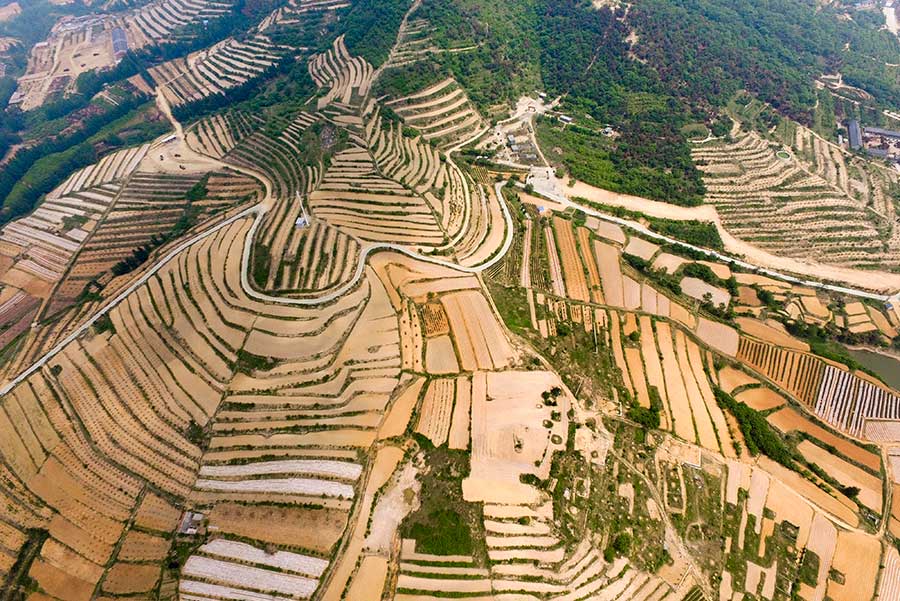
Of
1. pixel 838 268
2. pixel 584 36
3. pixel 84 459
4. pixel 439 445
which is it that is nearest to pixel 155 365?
pixel 84 459

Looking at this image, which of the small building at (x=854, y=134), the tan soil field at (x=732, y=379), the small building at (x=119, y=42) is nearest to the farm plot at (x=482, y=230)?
the tan soil field at (x=732, y=379)

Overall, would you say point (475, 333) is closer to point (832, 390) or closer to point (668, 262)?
point (668, 262)

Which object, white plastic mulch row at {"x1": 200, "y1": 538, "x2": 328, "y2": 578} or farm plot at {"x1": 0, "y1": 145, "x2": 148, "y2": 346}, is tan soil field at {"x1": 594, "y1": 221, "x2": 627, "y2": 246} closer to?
white plastic mulch row at {"x1": 200, "y1": 538, "x2": 328, "y2": 578}

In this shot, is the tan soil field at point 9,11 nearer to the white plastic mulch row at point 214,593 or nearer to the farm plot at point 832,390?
the white plastic mulch row at point 214,593

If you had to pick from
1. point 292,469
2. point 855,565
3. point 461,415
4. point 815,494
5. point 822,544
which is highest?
point 461,415

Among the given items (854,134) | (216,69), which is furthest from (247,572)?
(216,69)

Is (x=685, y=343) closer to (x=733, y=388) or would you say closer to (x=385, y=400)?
(x=733, y=388)
